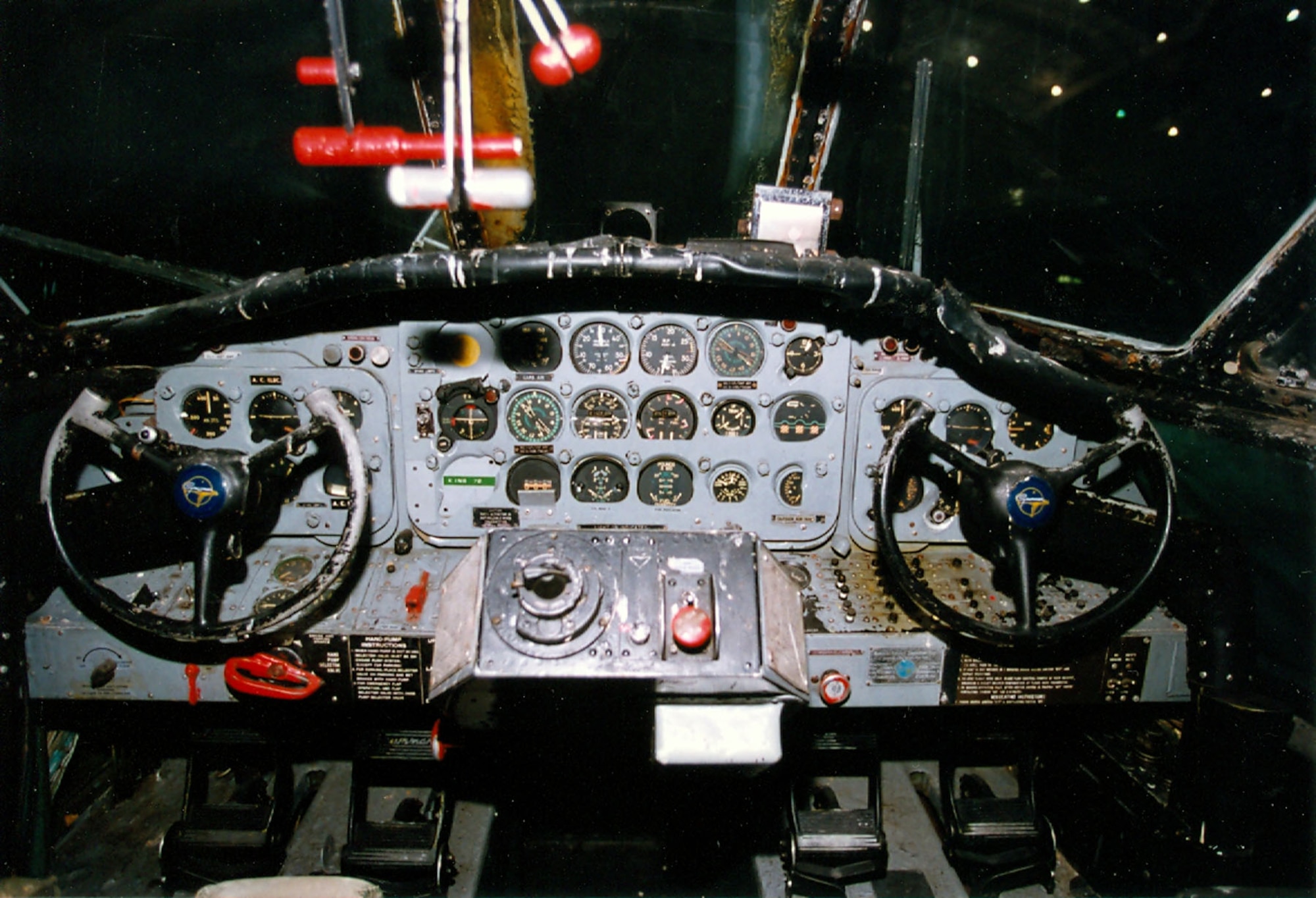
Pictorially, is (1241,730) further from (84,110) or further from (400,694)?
(84,110)

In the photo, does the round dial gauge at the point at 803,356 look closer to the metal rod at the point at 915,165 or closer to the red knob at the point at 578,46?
the metal rod at the point at 915,165

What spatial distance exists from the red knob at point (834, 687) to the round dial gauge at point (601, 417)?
118 cm

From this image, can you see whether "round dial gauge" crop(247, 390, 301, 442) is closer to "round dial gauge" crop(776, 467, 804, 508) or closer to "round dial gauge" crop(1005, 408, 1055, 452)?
"round dial gauge" crop(776, 467, 804, 508)

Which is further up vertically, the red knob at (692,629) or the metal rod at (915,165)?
the metal rod at (915,165)

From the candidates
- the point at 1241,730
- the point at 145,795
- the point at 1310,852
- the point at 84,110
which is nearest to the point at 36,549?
the point at 145,795

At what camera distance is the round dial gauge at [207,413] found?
2.38 m

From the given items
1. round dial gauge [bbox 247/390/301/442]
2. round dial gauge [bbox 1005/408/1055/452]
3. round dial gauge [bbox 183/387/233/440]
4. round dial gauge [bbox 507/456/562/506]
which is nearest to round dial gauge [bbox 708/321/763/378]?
round dial gauge [bbox 507/456/562/506]

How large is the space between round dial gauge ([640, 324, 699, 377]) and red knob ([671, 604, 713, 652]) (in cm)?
123

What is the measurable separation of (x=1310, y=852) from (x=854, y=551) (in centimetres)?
146

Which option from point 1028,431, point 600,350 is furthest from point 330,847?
point 1028,431

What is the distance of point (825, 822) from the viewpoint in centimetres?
235

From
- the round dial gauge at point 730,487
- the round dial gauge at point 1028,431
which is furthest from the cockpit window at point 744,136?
the round dial gauge at point 730,487

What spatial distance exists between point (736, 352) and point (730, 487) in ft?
1.85

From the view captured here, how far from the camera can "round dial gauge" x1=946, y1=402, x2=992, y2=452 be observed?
98.1 inches
